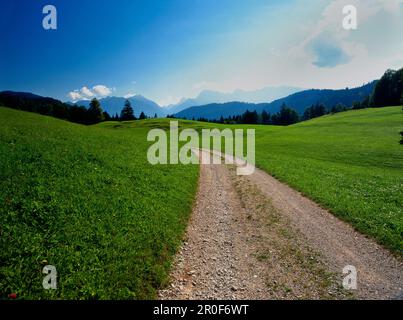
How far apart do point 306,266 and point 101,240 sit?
8.71m

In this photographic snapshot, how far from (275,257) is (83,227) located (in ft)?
28.4

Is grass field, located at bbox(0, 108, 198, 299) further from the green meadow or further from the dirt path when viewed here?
the dirt path

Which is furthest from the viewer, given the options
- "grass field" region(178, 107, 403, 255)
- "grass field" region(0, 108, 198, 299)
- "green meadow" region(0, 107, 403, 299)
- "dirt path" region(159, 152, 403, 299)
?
"grass field" region(178, 107, 403, 255)

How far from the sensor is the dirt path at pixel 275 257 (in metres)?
8.41

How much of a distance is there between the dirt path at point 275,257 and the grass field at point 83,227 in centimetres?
122

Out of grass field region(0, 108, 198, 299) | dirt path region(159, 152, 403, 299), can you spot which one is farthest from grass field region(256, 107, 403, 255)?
grass field region(0, 108, 198, 299)

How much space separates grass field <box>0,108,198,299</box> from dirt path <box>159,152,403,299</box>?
4.02 ft

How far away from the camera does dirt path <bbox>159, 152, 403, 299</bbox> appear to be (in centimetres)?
841

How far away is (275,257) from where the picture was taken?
10.5m

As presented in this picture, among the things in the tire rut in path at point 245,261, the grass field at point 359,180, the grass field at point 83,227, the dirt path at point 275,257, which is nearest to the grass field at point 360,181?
the grass field at point 359,180

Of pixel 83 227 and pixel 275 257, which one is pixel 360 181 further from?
pixel 83 227

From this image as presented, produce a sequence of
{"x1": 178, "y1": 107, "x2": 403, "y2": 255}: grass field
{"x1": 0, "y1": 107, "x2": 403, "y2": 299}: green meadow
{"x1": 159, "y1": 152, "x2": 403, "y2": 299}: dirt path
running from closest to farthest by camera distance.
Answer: {"x1": 0, "y1": 107, "x2": 403, "y2": 299}: green meadow
{"x1": 159, "y1": 152, "x2": 403, "y2": 299}: dirt path
{"x1": 178, "y1": 107, "x2": 403, "y2": 255}: grass field

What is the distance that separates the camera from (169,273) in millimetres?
9320

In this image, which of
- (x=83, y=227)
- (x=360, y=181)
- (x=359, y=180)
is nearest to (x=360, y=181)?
(x=360, y=181)
